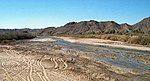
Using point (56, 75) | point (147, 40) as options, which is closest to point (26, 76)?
point (56, 75)

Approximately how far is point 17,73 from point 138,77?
7765 millimetres

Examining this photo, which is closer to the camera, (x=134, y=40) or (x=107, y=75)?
(x=107, y=75)

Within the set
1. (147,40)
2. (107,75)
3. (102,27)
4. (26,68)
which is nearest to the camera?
(107,75)

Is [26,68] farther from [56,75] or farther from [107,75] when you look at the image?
[107,75]

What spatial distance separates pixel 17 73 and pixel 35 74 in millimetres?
1195

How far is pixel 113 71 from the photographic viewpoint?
17031mm

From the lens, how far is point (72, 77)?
1430 cm

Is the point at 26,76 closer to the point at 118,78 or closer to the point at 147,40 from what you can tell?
the point at 118,78

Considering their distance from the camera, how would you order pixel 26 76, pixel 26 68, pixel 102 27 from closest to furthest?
pixel 26 76
pixel 26 68
pixel 102 27

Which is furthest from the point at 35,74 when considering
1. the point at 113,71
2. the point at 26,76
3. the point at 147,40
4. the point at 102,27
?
the point at 102,27

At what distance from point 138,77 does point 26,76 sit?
713 centimetres

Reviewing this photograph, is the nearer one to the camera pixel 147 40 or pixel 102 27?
pixel 147 40

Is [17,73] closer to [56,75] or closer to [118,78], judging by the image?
[56,75]

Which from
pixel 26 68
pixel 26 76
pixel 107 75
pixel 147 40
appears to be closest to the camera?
pixel 26 76
